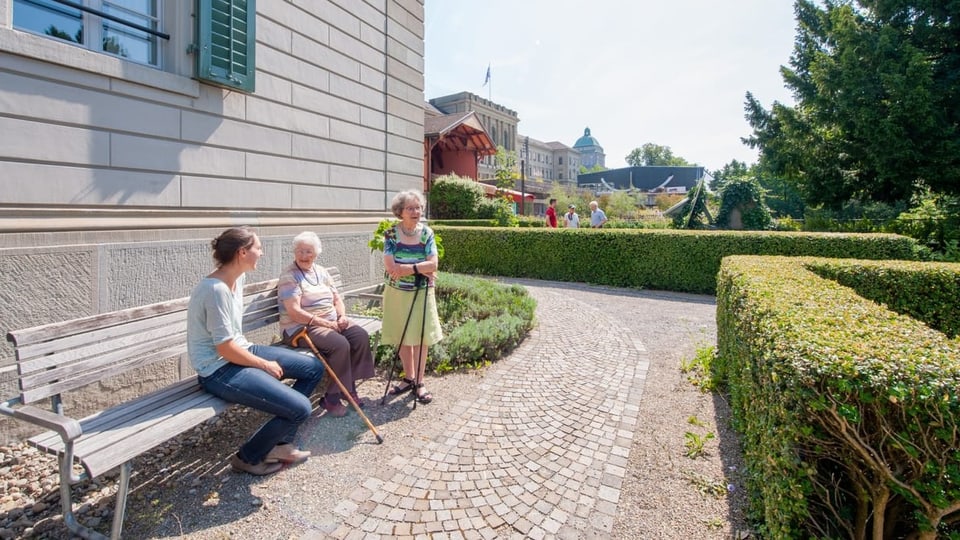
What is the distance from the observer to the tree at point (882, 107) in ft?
43.5

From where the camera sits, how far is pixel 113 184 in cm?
412

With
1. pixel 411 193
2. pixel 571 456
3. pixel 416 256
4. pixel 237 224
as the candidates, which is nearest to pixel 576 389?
pixel 571 456

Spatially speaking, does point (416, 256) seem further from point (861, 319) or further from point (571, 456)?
point (861, 319)

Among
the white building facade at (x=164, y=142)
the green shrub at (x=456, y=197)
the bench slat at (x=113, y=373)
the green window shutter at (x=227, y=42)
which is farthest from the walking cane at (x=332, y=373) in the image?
the green shrub at (x=456, y=197)

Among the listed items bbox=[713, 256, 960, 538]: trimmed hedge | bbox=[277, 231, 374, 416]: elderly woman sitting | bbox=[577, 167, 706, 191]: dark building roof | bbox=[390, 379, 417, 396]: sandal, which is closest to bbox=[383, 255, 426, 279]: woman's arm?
bbox=[277, 231, 374, 416]: elderly woman sitting

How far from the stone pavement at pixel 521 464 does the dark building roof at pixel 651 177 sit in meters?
79.6

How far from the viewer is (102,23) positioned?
163 inches

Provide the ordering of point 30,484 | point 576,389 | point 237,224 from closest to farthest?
point 30,484
point 576,389
point 237,224

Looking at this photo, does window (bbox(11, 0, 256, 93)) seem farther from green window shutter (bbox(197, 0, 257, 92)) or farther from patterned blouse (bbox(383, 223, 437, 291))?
patterned blouse (bbox(383, 223, 437, 291))

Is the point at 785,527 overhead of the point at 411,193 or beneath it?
beneath

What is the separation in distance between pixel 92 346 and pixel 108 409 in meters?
0.43

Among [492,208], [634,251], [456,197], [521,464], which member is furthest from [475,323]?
[456,197]

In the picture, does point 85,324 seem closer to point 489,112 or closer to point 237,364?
point 237,364

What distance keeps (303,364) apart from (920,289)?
22.3 ft
